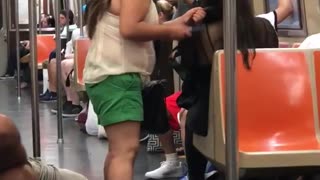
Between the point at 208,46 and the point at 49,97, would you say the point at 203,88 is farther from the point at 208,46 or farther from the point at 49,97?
the point at 49,97

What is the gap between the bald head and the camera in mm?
1553

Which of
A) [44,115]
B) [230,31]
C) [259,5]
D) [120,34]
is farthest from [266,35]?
[44,115]

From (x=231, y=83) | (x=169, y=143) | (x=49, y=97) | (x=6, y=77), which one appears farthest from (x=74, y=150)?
(x=6, y=77)

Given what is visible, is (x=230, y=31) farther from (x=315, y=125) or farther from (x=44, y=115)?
(x=44, y=115)

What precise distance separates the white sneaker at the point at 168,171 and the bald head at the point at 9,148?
231 centimetres

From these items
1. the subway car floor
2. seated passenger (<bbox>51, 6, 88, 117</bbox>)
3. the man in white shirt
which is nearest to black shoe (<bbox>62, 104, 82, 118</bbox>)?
seated passenger (<bbox>51, 6, 88, 117</bbox>)

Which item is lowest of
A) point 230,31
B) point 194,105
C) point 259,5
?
point 194,105

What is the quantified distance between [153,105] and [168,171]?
128 cm

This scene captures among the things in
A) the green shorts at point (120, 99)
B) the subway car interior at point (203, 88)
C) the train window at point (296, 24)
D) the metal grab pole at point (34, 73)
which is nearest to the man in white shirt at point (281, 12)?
the train window at point (296, 24)

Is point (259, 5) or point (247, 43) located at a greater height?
point (259, 5)

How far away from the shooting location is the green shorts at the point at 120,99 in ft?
8.09

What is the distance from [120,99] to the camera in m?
2.47

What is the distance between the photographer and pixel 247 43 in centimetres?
261

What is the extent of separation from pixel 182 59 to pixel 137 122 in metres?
0.36
